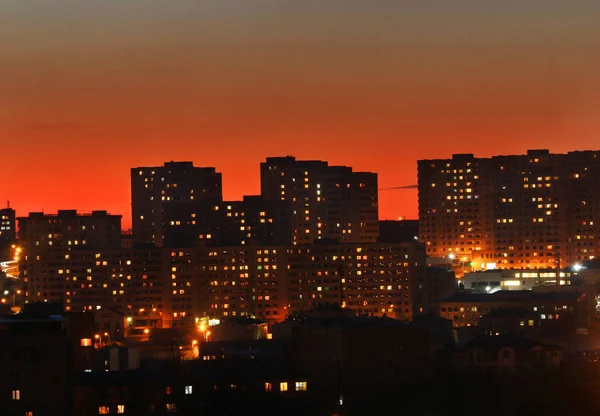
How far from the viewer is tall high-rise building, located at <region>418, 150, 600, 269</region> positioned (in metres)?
106

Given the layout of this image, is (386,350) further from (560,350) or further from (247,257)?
(247,257)

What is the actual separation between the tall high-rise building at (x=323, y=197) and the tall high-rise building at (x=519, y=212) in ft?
12.9

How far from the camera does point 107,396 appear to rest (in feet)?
134

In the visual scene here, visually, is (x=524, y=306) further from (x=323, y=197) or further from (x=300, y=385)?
(x=323, y=197)

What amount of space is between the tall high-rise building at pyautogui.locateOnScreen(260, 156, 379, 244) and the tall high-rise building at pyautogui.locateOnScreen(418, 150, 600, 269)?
3921mm

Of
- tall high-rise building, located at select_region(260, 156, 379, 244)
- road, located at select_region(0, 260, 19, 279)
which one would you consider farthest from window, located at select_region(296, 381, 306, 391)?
tall high-rise building, located at select_region(260, 156, 379, 244)

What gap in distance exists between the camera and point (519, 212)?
352 feet

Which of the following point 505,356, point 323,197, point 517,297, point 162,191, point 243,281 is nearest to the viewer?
point 505,356

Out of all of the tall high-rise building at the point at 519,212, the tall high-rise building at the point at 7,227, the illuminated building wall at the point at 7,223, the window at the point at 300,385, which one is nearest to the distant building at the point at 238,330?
the window at the point at 300,385

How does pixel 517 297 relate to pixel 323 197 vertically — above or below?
below

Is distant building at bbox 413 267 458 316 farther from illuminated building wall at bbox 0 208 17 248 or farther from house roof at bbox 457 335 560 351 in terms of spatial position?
illuminated building wall at bbox 0 208 17 248

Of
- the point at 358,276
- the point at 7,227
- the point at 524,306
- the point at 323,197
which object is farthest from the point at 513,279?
the point at 7,227

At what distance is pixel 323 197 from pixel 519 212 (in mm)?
12258

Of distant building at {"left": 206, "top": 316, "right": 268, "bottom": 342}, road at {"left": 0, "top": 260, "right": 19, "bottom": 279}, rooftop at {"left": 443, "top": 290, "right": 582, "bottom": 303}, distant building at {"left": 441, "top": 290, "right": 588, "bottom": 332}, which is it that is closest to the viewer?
distant building at {"left": 206, "top": 316, "right": 268, "bottom": 342}
